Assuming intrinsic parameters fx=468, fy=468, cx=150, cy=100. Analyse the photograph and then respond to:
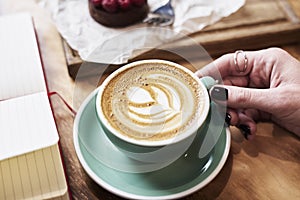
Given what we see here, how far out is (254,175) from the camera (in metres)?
0.75

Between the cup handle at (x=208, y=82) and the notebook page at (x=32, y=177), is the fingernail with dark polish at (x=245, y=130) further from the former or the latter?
the notebook page at (x=32, y=177)

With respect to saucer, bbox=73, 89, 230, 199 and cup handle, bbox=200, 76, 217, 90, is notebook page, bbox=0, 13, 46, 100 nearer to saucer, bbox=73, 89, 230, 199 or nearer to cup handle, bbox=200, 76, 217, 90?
saucer, bbox=73, 89, 230, 199

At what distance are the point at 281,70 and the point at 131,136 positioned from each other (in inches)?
11.4

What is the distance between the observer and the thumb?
0.75 meters

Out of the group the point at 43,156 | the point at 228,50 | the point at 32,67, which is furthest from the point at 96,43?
the point at 43,156

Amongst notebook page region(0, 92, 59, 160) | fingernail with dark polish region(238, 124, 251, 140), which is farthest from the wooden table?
notebook page region(0, 92, 59, 160)

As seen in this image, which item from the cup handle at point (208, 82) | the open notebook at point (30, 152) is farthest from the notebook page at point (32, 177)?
the cup handle at point (208, 82)

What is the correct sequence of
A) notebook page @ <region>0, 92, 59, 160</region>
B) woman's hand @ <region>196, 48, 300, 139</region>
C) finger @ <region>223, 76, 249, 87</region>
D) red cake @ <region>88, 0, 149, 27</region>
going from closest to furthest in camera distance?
notebook page @ <region>0, 92, 59, 160</region>
woman's hand @ <region>196, 48, 300, 139</region>
finger @ <region>223, 76, 249, 87</region>
red cake @ <region>88, 0, 149, 27</region>

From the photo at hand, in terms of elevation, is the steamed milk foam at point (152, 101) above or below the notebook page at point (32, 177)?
above

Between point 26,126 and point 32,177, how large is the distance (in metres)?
0.07

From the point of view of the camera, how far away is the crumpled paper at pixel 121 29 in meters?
0.95

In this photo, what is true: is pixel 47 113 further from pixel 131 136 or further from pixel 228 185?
pixel 228 185

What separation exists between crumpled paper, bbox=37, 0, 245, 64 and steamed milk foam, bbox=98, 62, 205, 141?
0.16 metres

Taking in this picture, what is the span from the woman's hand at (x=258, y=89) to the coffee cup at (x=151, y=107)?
0.05m
